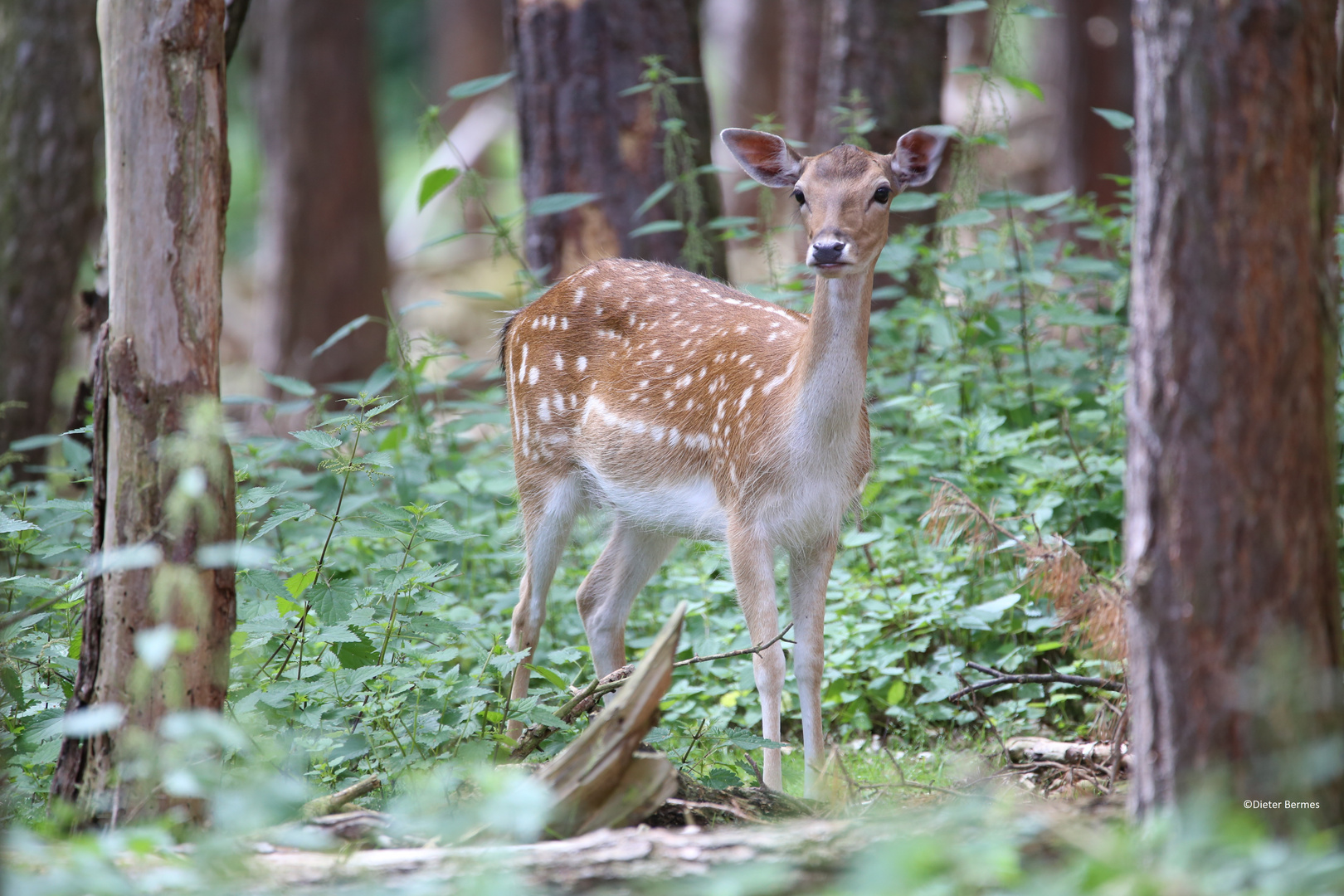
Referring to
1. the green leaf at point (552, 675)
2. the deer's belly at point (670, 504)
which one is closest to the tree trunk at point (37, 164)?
the deer's belly at point (670, 504)

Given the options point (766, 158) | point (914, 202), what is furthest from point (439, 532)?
point (914, 202)

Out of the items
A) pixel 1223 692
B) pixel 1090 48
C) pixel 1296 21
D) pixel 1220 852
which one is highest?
pixel 1090 48

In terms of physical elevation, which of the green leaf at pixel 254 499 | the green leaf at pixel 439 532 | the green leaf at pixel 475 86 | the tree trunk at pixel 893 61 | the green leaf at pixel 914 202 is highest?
the tree trunk at pixel 893 61

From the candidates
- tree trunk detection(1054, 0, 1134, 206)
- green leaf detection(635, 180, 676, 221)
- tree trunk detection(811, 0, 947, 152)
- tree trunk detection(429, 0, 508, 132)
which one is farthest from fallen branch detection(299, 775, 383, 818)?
tree trunk detection(429, 0, 508, 132)

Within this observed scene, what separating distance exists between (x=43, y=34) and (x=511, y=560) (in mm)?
4113

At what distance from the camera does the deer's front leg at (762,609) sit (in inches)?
165

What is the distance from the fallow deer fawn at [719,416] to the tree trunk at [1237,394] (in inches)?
65.8

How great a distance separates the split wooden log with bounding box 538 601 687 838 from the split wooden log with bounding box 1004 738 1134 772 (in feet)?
5.11

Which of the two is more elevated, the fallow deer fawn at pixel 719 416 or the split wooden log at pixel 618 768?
the fallow deer fawn at pixel 719 416

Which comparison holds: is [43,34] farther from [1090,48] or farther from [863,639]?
[1090,48]

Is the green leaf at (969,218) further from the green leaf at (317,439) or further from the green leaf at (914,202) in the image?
the green leaf at (317,439)

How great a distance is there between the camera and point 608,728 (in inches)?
108

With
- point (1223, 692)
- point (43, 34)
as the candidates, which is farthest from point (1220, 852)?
point (43, 34)

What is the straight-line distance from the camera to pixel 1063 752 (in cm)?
403
